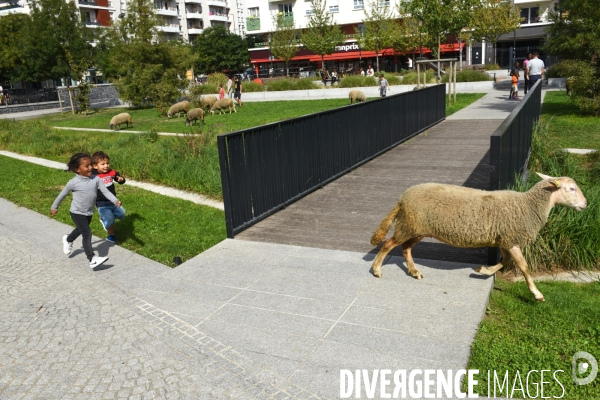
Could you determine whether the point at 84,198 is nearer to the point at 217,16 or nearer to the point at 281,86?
the point at 281,86

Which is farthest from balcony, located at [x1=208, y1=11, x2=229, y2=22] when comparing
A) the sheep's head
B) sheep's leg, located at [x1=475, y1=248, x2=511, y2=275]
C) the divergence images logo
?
the divergence images logo

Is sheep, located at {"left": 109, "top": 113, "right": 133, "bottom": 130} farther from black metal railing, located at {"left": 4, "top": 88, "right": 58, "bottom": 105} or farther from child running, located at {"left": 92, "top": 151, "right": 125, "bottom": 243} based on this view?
black metal railing, located at {"left": 4, "top": 88, "right": 58, "bottom": 105}

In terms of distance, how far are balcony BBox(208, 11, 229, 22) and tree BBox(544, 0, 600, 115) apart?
79.5 metres

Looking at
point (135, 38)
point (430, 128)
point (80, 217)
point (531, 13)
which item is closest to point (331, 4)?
point (531, 13)

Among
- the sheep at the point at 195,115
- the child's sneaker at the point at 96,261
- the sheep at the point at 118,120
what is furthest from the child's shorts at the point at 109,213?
the sheep at the point at 118,120

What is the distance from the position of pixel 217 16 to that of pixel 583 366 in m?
100

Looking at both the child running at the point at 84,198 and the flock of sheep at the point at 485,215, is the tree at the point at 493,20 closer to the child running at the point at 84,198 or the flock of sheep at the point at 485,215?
the flock of sheep at the point at 485,215

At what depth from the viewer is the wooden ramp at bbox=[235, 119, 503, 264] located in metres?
6.96

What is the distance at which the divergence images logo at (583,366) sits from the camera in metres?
3.95

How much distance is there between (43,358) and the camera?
463 cm

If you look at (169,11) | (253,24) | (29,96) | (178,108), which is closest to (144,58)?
(178,108)

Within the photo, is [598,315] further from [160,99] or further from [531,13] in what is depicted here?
[531,13]

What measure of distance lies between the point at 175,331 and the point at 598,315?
12.7ft

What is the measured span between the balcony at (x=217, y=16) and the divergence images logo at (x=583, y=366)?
98.3 metres
